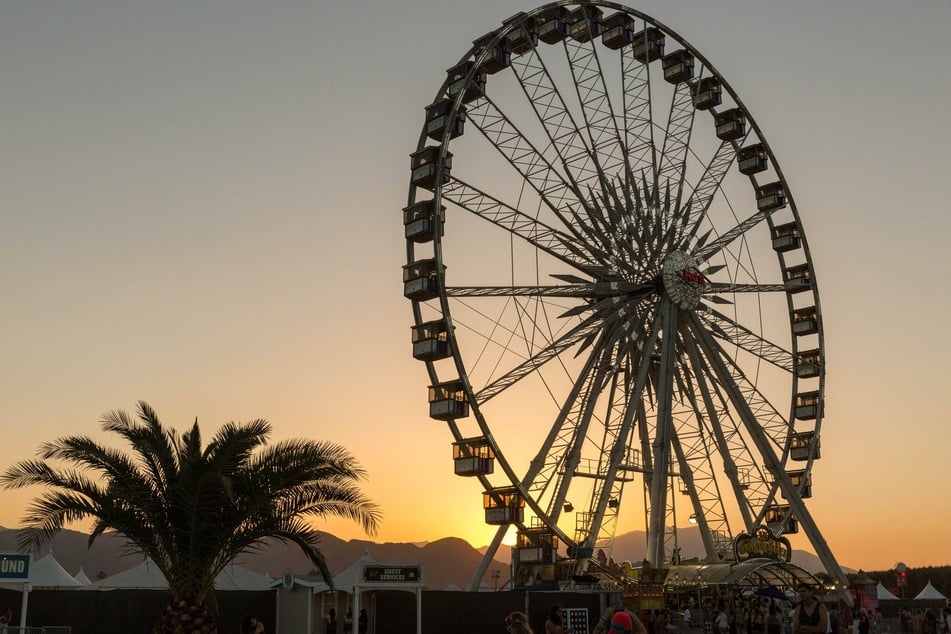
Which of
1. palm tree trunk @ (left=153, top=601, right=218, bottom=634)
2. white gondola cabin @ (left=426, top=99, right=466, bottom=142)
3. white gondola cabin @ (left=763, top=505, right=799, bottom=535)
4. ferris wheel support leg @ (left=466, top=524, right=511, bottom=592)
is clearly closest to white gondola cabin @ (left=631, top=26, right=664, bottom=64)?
white gondola cabin @ (left=426, top=99, right=466, bottom=142)

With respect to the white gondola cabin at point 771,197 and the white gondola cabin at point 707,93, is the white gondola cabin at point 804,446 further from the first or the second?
the white gondola cabin at point 707,93

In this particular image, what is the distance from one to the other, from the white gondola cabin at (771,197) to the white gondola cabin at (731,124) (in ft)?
7.62

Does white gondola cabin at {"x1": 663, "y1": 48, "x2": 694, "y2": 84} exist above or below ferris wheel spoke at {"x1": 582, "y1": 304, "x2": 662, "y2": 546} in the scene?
above

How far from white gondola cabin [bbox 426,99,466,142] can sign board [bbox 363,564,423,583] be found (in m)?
13.2

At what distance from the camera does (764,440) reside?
40.1 meters

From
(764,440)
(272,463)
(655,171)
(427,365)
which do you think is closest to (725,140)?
(655,171)

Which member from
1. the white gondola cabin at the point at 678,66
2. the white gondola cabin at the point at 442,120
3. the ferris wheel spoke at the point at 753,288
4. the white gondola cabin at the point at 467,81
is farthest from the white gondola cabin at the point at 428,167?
the white gondola cabin at the point at 678,66

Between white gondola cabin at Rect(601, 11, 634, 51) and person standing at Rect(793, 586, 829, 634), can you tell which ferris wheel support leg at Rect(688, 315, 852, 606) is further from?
person standing at Rect(793, 586, 829, 634)

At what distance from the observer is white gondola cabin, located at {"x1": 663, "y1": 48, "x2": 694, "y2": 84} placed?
42.3 meters

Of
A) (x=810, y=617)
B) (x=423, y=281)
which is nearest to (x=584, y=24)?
(x=423, y=281)

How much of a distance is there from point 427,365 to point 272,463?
13839 millimetres

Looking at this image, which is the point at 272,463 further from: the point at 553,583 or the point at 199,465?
the point at 553,583

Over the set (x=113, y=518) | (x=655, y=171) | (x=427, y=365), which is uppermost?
(x=655, y=171)

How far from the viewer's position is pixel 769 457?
40.2 metres
